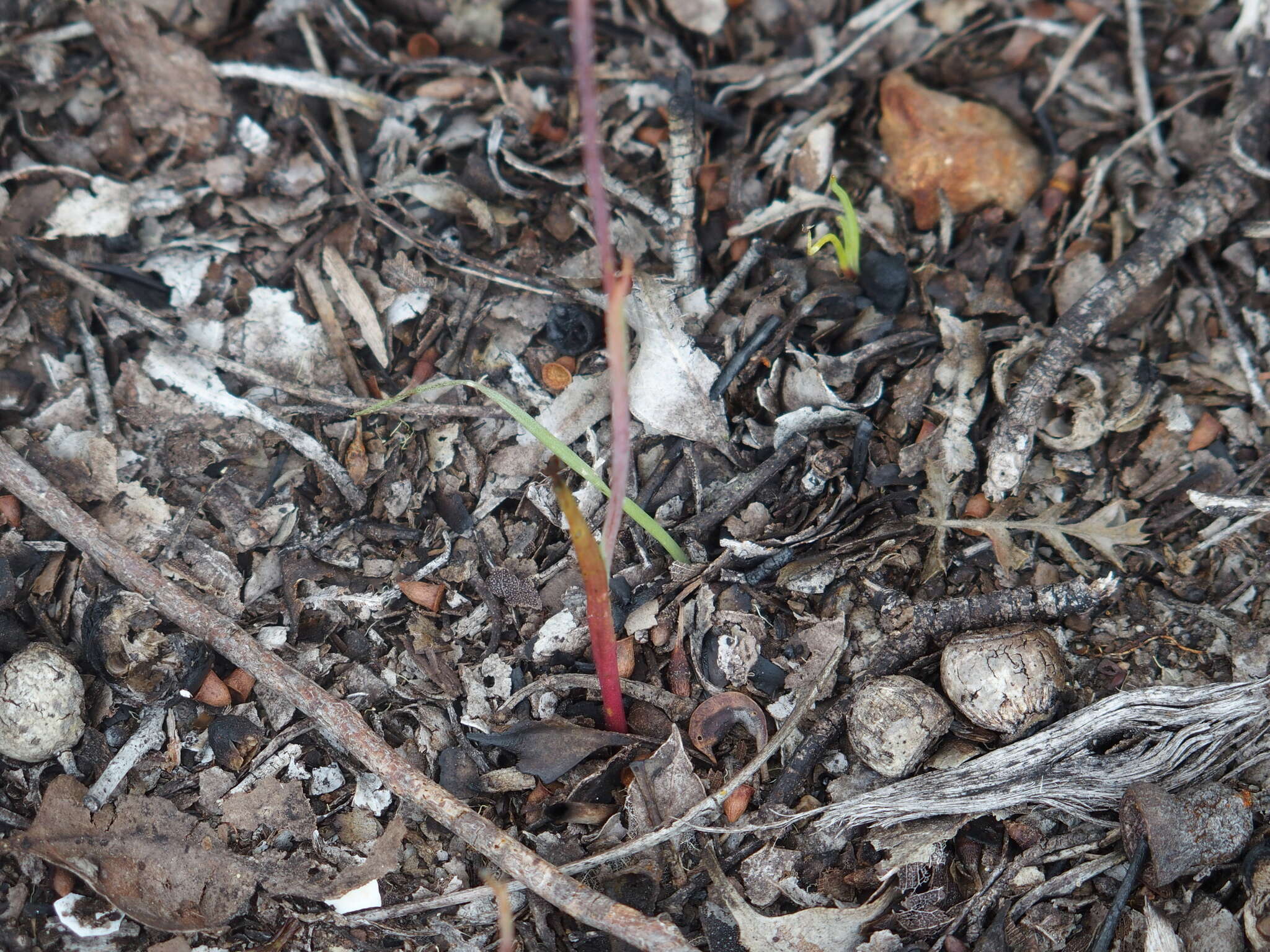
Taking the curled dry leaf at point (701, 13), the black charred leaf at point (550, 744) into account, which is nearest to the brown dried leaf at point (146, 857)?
the black charred leaf at point (550, 744)

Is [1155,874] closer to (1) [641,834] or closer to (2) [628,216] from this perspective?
(1) [641,834]

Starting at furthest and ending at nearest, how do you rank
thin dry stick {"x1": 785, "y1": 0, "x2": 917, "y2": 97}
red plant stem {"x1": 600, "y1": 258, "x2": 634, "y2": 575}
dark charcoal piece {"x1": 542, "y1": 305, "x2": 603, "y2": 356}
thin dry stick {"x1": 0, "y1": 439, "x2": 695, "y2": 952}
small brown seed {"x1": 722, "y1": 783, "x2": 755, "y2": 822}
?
thin dry stick {"x1": 785, "y1": 0, "x2": 917, "y2": 97}
dark charcoal piece {"x1": 542, "y1": 305, "x2": 603, "y2": 356}
small brown seed {"x1": 722, "y1": 783, "x2": 755, "y2": 822}
thin dry stick {"x1": 0, "y1": 439, "x2": 695, "y2": 952}
red plant stem {"x1": 600, "y1": 258, "x2": 634, "y2": 575}

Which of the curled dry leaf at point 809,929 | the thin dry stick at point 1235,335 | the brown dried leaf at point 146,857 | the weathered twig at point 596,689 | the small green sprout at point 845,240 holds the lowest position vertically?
the curled dry leaf at point 809,929

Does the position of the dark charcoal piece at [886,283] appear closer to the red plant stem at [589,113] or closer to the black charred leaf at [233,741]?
the red plant stem at [589,113]

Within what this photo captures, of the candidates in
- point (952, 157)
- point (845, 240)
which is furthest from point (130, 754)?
point (952, 157)

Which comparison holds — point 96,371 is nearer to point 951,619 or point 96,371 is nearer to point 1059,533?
point 951,619

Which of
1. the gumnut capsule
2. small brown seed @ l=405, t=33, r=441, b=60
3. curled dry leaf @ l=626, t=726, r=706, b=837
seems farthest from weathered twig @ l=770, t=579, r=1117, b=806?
small brown seed @ l=405, t=33, r=441, b=60

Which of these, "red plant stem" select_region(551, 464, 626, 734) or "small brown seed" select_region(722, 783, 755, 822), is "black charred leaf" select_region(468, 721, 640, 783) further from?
"small brown seed" select_region(722, 783, 755, 822)
